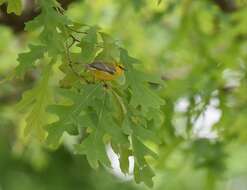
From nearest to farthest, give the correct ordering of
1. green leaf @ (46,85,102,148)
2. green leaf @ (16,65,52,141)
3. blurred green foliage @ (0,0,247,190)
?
green leaf @ (46,85,102,148), green leaf @ (16,65,52,141), blurred green foliage @ (0,0,247,190)

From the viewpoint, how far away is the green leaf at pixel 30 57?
1.18m

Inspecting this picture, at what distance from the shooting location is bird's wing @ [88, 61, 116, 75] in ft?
3.75

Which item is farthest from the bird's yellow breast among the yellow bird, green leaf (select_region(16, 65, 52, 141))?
green leaf (select_region(16, 65, 52, 141))

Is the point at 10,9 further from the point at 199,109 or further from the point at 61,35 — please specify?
the point at 199,109

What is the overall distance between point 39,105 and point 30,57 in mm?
108

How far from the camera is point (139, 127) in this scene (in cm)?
116

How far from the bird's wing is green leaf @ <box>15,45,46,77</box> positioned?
0.26 feet

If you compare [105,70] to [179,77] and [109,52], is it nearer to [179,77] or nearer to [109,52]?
[109,52]

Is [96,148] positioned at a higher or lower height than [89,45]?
lower

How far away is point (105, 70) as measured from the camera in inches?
45.0

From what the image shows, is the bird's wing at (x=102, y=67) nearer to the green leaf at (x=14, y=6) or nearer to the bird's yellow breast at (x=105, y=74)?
the bird's yellow breast at (x=105, y=74)

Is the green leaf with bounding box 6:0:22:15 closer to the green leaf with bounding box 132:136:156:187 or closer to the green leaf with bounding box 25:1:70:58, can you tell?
the green leaf with bounding box 25:1:70:58

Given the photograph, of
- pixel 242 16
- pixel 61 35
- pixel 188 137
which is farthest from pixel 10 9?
pixel 242 16

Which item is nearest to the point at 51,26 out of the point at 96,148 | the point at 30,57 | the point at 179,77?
the point at 30,57
